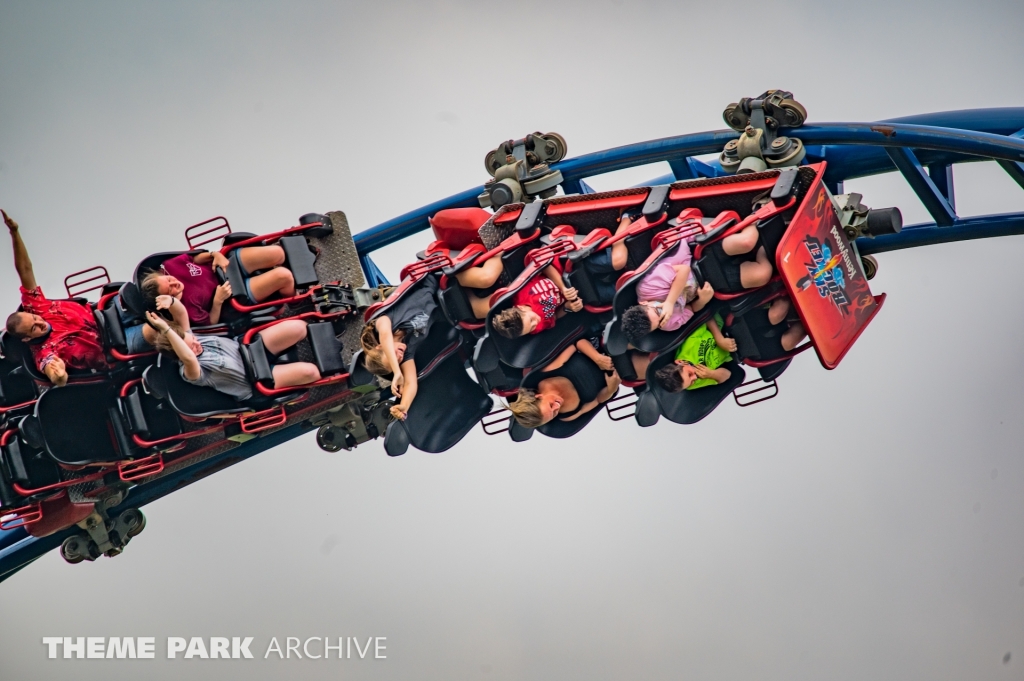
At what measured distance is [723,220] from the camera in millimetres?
6324

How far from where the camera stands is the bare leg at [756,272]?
246 inches

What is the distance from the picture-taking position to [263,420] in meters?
7.11

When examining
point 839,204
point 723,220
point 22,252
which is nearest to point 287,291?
point 22,252

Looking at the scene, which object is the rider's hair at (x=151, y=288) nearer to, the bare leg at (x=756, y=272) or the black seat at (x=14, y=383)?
the black seat at (x=14, y=383)

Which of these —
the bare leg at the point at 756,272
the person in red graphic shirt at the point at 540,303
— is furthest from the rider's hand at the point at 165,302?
the bare leg at the point at 756,272

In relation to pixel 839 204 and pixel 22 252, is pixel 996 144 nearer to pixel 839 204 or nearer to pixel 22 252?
pixel 839 204

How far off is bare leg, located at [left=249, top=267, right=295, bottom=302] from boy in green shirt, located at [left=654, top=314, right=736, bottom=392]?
7.45ft

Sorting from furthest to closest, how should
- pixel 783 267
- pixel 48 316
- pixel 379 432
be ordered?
pixel 379 432, pixel 48 316, pixel 783 267

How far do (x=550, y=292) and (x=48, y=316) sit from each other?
2835mm

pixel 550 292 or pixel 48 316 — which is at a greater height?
pixel 48 316

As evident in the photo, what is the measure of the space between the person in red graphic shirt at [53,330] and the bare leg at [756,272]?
365 cm

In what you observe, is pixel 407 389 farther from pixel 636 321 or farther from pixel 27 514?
pixel 27 514

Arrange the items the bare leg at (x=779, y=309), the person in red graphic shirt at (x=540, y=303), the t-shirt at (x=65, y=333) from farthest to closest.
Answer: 1. the t-shirt at (x=65, y=333)
2. the person in red graphic shirt at (x=540, y=303)
3. the bare leg at (x=779, y=309)

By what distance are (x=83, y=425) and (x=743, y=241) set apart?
3.92 m
